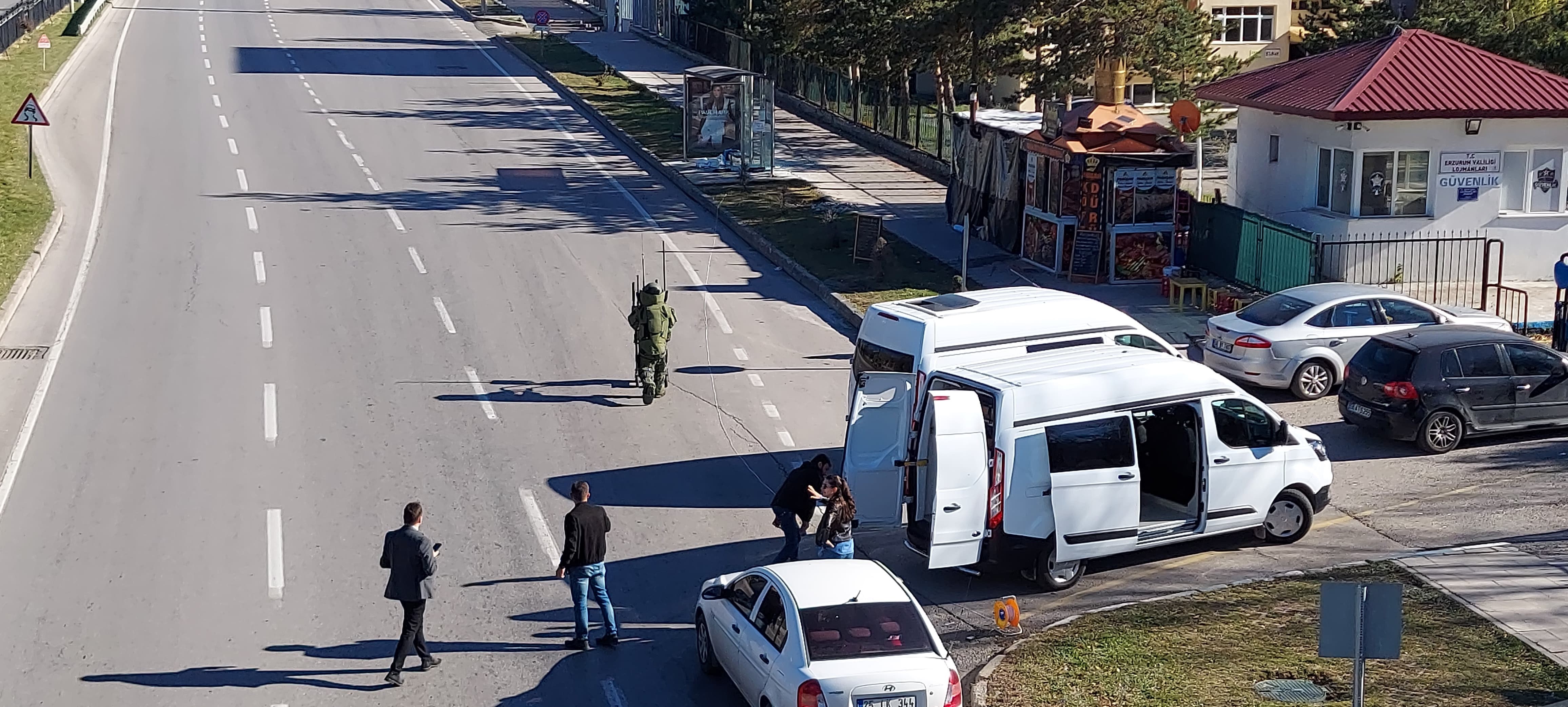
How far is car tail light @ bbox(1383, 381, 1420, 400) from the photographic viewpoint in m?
18.0

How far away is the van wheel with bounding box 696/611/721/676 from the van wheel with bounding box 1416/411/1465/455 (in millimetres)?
9401

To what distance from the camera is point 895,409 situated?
1517 cm

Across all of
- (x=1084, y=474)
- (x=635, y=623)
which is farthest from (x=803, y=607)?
(x=1084, y=474)

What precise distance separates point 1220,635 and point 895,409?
12.2ft

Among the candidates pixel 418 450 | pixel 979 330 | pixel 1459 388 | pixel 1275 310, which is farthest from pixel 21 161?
pixel 1459 388

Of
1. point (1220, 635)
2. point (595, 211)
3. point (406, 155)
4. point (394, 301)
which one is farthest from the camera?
point (406, 155)

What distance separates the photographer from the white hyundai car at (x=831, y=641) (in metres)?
10.7

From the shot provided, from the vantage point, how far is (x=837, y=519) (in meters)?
14.0

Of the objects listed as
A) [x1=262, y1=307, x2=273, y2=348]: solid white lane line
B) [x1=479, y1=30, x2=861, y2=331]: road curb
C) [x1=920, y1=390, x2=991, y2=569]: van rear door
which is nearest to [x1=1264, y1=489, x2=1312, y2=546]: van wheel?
[x1=920, y1=390, x2=991, y2=569]: van rear door

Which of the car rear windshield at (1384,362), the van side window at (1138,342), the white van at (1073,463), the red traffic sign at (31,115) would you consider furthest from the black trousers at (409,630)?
the red traffic sign at (31,115)

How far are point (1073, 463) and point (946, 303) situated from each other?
3164 mm

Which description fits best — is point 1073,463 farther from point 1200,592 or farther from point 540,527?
point 540,527

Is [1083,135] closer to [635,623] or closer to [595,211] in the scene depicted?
[595,211]

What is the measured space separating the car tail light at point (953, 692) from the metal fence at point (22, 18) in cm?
4993
